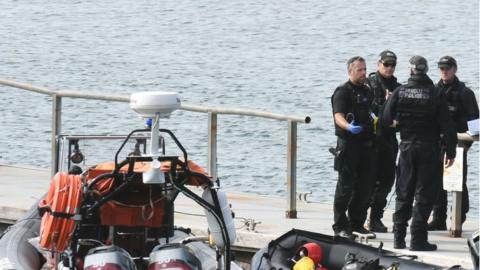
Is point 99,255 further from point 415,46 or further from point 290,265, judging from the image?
point 415,46

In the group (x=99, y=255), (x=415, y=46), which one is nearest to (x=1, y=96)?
(x=415, y=46)

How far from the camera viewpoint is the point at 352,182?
1341 cm

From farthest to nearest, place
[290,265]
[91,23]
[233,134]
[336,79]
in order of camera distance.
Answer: [91,23] → [336,79] → [233,134] → [290,265]

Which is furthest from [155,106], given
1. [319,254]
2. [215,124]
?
[215,124]

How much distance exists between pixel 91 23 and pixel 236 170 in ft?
75.8

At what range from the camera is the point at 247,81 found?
3512cm

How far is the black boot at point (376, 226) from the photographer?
1390 centimetres

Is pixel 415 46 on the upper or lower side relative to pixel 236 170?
upper

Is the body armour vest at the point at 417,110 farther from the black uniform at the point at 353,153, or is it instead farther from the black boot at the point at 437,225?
the black boot at the point at 437,225

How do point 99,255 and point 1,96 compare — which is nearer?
point 99,255

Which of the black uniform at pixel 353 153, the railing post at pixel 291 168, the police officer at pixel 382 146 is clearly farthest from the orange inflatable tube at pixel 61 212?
the railing post at pixel 291 168

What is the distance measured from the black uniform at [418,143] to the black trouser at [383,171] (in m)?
0.54

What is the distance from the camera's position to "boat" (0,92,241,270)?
1039 cm

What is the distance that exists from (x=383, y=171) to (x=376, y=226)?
0.49 m
